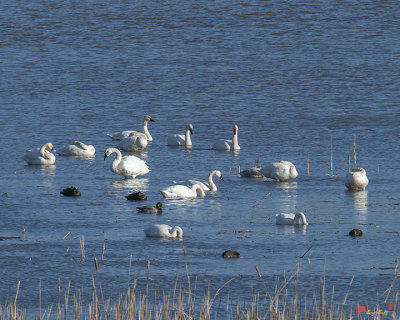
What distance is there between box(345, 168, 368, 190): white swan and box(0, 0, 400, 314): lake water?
0.24 metres

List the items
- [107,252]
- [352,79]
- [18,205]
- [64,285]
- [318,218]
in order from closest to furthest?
[64,285] < [107,252] < [318,218] < [18,205] < [352,79]

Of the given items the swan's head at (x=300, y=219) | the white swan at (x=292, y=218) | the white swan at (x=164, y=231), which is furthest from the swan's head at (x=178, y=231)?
the swan's head at (x=300, y=219)

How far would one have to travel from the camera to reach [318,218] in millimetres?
14875

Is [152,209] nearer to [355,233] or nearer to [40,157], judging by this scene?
[355,233]

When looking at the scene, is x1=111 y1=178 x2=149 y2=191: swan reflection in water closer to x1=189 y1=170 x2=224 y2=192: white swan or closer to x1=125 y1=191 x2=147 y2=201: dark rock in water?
x1=189 y1=170 x2=224 y2=192: white swan

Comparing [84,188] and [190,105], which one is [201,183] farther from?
[190,105]

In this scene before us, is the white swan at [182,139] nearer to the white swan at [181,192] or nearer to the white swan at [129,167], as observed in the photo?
the white swan at [129,167]

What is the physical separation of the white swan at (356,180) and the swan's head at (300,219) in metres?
3.12

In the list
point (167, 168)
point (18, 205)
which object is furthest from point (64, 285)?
point (167, 168)

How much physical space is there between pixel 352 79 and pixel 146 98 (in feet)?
23.5

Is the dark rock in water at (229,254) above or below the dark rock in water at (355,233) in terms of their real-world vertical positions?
below

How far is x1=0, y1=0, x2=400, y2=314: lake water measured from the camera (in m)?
12.2

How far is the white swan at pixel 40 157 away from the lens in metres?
20.1

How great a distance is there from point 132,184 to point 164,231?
5161mm
